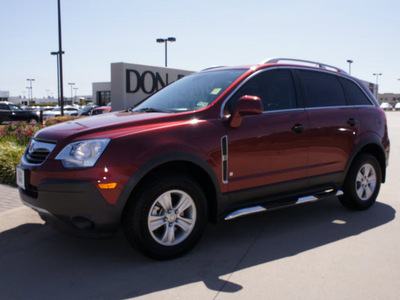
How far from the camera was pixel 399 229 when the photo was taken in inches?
187

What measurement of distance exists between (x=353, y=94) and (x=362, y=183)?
1.19m

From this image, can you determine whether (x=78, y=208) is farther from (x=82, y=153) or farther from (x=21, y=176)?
(x=21, y=176)

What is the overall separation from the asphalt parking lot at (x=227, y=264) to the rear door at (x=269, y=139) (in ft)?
2.15

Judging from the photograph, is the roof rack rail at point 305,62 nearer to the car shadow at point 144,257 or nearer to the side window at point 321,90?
the side window at point 321,90

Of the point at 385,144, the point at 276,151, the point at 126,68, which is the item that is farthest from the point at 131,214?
the point at 126,68

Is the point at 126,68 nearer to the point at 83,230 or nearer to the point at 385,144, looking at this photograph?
the point at 385,144

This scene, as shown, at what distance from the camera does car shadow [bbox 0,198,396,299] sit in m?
3.24

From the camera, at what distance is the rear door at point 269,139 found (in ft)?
13.3

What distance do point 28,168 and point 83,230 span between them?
0.80 meters

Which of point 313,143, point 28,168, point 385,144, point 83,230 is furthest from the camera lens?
point 385,144

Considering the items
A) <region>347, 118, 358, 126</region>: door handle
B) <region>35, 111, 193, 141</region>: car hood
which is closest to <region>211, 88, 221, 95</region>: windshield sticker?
<region>35, 111, 193, 141</region>: car hood

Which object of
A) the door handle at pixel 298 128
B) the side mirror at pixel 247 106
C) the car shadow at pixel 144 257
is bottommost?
the car shadow at pixel 144 257

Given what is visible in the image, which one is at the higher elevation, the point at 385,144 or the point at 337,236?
the point at 385,144

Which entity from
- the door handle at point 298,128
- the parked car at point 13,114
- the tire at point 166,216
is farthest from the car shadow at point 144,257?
the parked car at point 13,114
